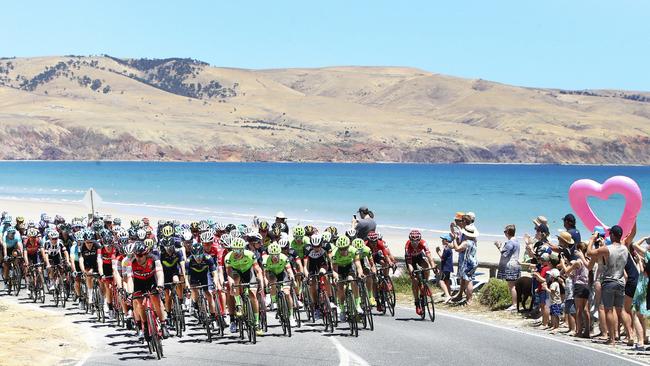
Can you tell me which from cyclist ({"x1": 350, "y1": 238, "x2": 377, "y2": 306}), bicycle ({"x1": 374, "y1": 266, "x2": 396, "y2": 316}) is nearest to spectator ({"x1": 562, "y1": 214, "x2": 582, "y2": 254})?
bicycle ({"x1": 374, "y1": 266, "x2": 396, "y2": 316})

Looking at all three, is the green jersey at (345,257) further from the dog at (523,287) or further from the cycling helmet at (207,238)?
the dog at (523,287)

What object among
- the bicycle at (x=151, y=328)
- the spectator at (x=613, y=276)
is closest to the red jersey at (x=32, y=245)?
the bicycle at (x=151, y=328)

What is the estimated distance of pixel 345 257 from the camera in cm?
1806

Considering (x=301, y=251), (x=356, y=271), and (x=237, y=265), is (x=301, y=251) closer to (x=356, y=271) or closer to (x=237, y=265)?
(x=356, y=271)

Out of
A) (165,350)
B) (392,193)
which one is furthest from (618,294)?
(392,193)

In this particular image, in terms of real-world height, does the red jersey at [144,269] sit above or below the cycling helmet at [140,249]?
below

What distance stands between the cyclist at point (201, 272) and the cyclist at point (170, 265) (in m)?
0.16

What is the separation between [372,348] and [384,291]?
14.7ft

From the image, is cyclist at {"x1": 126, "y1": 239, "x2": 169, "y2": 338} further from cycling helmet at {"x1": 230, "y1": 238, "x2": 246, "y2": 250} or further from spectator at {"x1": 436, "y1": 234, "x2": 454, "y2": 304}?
spectator at {"x1": 436, "y1": 234, "x2": 454, "y2": 304}

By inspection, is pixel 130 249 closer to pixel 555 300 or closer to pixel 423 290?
pixel 423 290

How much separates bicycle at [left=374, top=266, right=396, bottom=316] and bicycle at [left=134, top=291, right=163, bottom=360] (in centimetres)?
557

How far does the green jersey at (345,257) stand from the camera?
18062mm

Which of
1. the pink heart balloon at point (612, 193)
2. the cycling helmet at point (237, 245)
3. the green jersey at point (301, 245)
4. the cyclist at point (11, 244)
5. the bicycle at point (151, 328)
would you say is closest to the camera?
the bicycle at point (151, 328)

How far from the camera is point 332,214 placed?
69750 millimetres
